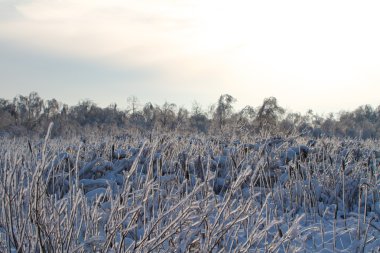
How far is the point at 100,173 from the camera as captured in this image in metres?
6.52

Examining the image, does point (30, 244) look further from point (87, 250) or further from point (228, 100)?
point (228, 100)

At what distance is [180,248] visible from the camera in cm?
231

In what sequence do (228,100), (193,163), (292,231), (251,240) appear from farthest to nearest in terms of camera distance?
(228,100) < (193,163) < (251,240) < (292,231)

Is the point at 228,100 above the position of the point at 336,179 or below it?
above

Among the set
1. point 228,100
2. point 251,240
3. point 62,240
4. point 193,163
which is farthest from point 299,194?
point 228,100

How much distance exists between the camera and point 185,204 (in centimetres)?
249

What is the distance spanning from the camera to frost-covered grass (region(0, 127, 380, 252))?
1.93 metres

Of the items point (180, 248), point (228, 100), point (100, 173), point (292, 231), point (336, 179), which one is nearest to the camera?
point (292, 231)

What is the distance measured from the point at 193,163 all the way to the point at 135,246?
413cm

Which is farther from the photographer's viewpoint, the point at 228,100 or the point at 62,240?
the point at 228,100

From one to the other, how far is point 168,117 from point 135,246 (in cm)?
4724

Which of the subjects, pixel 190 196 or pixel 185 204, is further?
pixel 185 204

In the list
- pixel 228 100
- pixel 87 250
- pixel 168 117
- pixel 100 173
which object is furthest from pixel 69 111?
pixel 87 250

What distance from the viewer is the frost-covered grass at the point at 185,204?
1928 mm
